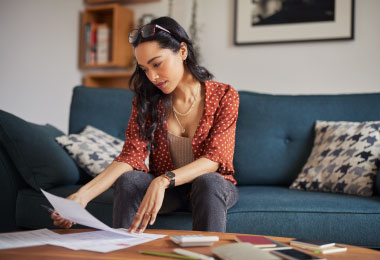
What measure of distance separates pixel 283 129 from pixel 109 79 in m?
1.95

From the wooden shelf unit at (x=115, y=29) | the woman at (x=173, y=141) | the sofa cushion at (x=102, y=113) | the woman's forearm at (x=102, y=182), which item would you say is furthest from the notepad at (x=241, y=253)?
the wooden shelf unit at (x=115, y=29)

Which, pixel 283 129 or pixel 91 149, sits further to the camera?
pixel 283 129

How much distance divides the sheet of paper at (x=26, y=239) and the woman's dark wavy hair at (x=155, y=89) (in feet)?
2.09

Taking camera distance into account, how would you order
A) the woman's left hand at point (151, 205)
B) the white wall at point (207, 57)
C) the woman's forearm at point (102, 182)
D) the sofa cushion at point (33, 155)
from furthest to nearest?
the white wall at point (207, 57)
the sofa cushion at point (33, 155)
the woman's forearm at point (102, 182)
the woman's left hand at point (151, 205)

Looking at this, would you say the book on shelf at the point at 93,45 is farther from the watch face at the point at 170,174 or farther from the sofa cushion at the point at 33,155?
the watch face at the point at 170,174

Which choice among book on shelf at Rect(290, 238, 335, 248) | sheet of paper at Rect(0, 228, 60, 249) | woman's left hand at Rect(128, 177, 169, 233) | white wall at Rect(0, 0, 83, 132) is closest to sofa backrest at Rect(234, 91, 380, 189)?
woman's left hand at Rect(128, 177, 169, 233)

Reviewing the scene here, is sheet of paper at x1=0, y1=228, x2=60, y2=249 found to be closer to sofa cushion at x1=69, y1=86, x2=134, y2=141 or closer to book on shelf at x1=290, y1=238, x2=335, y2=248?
book on shelf at x1=290, y1=238, x2=335, y2=248

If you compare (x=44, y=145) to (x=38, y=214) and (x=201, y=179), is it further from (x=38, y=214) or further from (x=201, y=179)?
(x=201, y=179)

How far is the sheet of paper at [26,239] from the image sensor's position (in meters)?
0.96

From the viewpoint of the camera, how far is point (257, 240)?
1.02 metres

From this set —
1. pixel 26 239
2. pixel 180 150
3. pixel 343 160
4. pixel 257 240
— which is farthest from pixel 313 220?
pixel 26 239

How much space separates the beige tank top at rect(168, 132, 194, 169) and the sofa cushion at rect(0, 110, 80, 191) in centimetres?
59

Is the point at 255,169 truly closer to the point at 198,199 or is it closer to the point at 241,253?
the point at 198,199

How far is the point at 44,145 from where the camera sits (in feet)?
6.41
